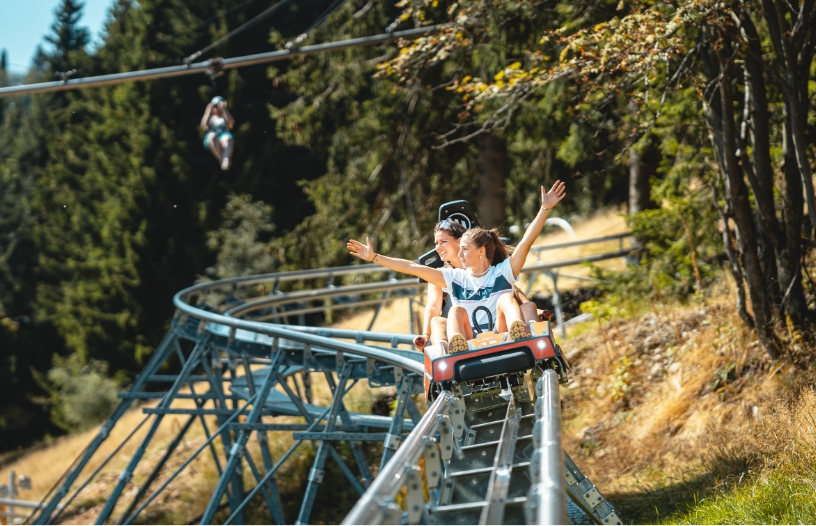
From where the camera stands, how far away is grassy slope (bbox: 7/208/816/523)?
6102 millimetres

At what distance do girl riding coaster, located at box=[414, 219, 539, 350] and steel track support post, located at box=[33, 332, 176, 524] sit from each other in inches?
238

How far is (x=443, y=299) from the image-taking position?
741 cm

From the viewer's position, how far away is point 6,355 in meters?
41.5

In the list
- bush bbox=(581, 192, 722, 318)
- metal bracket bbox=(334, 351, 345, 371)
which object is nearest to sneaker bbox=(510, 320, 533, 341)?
metal bracket bbox=(334, 351, 345, 371)

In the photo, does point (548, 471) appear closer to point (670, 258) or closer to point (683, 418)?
point (683, 418)

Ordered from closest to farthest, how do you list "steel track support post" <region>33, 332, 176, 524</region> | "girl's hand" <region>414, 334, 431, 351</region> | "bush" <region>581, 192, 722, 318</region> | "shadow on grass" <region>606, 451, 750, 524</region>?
1. "shadow on grass" <region>606, 451, 750, 524</region>
2. "girl's hand" <region>414, 334, 431, 351</region>
3. "steel track support post" <region>33, 332, 176, 524</region>
4. "bush" <region>581, 192, 722, 318</region>

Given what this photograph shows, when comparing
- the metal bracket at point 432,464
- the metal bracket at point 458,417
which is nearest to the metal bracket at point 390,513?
the metal bracket at point 432,464

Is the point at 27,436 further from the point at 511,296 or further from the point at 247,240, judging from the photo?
the point at 511,296

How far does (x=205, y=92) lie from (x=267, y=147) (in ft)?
12.0

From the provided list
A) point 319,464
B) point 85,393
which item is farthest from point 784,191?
point 85,393

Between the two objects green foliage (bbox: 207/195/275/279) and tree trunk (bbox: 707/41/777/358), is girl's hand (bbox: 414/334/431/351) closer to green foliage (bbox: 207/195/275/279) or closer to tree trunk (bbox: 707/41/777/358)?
tree trunk (bbox: 707/41/777/358)

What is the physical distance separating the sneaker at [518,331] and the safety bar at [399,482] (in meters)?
1.24

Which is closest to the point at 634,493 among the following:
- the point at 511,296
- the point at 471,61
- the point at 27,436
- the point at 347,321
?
the point at 511,296

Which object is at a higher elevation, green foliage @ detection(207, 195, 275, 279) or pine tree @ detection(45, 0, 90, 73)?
pine tree @ detection(45, 0, 90, 73)
